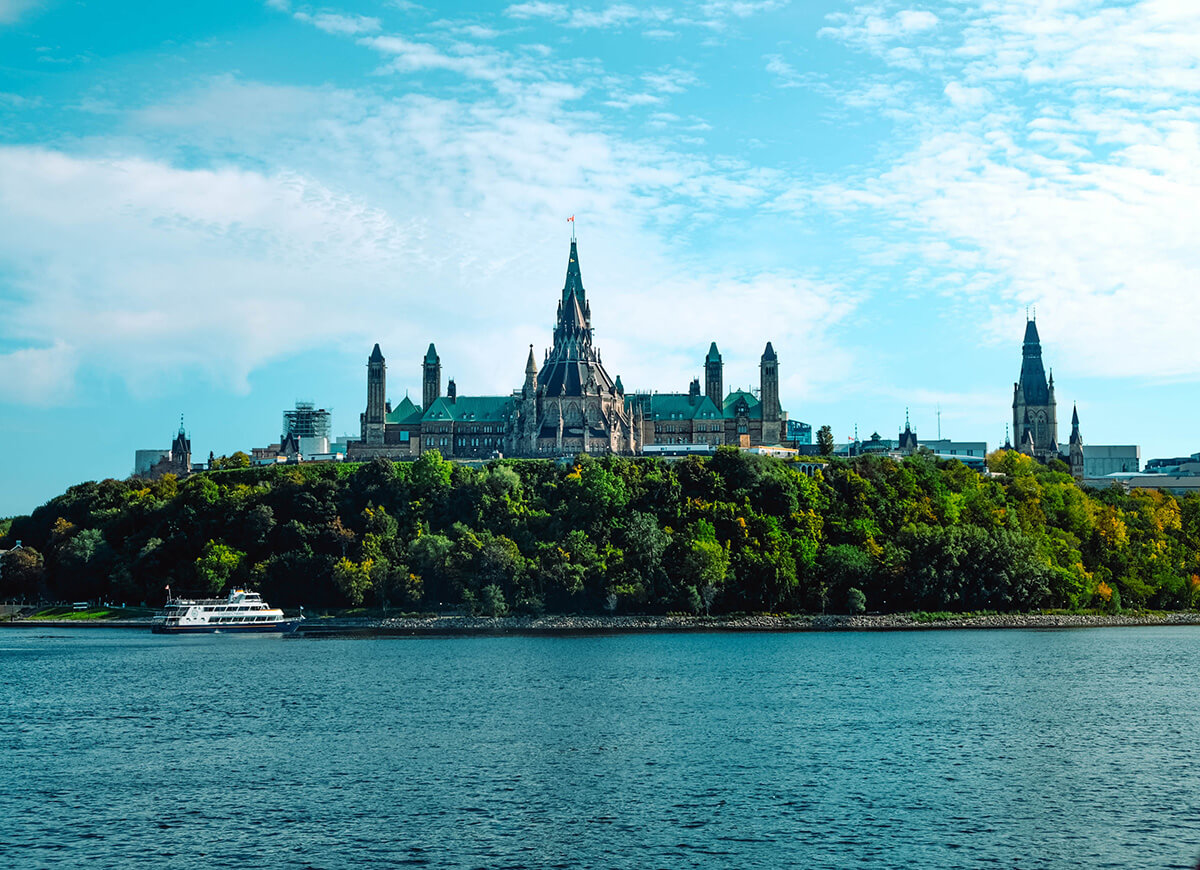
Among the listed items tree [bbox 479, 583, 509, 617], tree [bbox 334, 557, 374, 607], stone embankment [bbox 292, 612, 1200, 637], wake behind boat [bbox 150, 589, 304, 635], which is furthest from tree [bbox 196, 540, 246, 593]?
tree [bbox 479, 583, 509, 617]

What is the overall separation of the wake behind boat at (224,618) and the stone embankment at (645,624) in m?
3.56

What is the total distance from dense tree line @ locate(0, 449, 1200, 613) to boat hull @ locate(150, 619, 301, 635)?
6755 millimetres

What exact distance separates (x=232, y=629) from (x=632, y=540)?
1567 inches

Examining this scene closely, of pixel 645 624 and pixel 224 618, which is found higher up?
pixel 224 618

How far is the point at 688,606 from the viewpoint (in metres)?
126

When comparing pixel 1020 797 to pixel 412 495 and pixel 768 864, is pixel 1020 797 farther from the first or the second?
pixel 412 495

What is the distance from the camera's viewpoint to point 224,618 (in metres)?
130

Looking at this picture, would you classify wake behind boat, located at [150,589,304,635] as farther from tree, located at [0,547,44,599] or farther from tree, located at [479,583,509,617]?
tree, located at [0,547,44,599]

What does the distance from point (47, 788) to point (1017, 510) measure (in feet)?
A: 403

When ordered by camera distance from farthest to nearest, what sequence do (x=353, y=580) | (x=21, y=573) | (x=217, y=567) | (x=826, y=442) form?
(x=826, y=442) → (x=21, y=573) → (x=217, y=567) → (x=353, y=580)

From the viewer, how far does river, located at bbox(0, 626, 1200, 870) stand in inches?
1592

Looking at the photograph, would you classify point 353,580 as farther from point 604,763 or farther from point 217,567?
point 604,763

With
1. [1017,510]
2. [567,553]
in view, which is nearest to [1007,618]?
[1017,510]

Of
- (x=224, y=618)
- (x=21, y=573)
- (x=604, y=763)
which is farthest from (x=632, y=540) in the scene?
(x=604, y=763)
